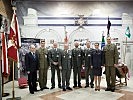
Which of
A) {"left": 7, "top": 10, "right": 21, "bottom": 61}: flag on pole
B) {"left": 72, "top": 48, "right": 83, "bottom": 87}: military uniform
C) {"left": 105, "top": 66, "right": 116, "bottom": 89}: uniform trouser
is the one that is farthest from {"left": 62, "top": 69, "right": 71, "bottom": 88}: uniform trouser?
{"left": 7, "top": 10, "right": 21, "bottom": 61}: flag on pole

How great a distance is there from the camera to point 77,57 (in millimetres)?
6902

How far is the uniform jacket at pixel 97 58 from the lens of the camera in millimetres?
6484

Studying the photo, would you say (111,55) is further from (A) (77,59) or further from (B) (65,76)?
(B) (65,76)

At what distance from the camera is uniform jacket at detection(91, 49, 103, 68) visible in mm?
6484

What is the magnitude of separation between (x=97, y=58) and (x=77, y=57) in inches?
29.5

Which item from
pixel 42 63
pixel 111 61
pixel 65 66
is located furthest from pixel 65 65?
pixel 111 61

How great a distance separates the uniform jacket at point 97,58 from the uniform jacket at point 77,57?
1.71 ft

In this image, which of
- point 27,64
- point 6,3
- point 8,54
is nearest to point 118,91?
point 27,64

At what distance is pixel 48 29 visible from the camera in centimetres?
990

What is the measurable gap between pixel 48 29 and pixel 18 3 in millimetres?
1977

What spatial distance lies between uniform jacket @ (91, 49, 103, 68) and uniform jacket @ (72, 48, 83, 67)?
0.52 m

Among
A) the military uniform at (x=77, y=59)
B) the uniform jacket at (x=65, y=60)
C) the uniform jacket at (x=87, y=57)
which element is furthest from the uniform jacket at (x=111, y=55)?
the uniform jacket at (x=65, y=60)

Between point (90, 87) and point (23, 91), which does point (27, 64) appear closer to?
point (23, 91)

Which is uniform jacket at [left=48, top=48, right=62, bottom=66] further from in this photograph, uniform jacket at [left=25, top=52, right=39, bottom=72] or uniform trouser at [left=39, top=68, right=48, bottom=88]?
uniform jacket at [left=25, top=52, right=39, bottom=72]
